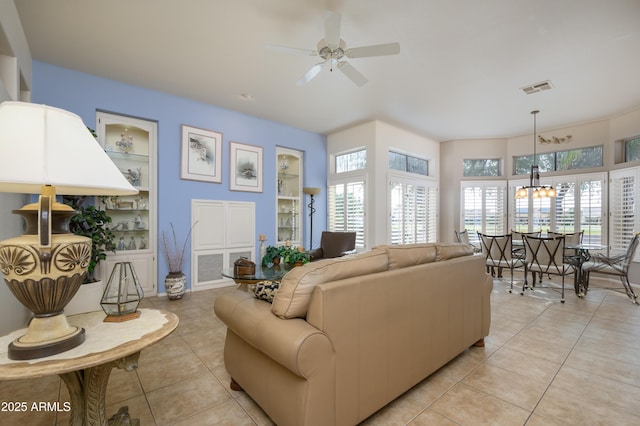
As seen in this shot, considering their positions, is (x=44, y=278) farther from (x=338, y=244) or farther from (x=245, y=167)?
(x=245, y=167)

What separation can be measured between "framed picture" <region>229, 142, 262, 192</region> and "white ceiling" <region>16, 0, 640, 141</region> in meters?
0.68

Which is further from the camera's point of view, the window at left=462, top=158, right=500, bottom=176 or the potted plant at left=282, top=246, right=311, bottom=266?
the window at left=462, top=158, right=500, bottom=176

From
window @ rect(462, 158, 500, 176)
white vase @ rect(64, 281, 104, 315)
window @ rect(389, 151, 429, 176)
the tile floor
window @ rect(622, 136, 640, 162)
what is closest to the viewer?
the tile floor

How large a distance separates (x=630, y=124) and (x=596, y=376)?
16.7 ft

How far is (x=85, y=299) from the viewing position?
311 centimetres

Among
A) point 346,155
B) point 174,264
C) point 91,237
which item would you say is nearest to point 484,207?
point 346,155

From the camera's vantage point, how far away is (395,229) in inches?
222

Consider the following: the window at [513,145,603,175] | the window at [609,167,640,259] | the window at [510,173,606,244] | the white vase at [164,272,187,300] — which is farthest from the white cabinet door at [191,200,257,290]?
the window at [609,167,640,259]

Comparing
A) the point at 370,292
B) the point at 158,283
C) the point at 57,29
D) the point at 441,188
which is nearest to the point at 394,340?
the point at 370,292

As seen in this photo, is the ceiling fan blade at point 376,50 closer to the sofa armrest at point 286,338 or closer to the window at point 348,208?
the sofa armrest at point 286,338

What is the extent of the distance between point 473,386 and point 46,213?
2.50 m

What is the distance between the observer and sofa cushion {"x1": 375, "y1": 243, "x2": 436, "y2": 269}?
179 centimetres

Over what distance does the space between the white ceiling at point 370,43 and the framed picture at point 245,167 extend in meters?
0.68

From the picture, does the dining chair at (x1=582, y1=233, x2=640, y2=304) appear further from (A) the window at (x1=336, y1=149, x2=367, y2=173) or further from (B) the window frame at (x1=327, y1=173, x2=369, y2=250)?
(A) the window at (x1=336, y1=149, x2=367, y2=173)
